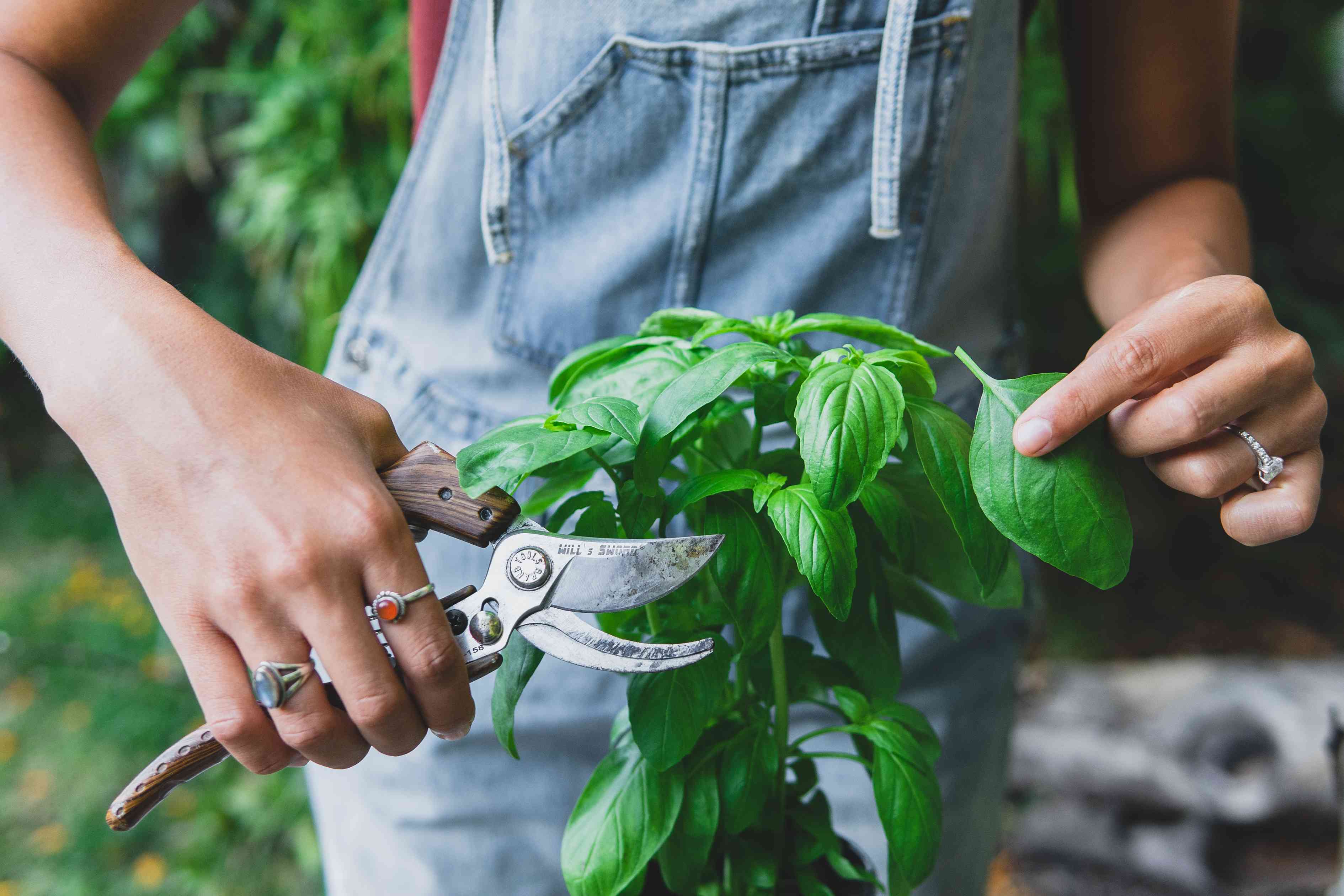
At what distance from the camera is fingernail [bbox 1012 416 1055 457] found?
1.68 feet

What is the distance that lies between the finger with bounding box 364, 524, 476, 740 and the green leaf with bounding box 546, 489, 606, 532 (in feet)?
0.37

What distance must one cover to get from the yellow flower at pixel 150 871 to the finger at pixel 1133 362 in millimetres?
2059

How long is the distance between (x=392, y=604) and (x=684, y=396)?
200 mm

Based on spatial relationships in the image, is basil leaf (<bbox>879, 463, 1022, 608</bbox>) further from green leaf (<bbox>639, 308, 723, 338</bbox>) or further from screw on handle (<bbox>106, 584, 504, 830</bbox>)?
screw on handle (<bbox>106, 584, 504, 830</bbox>)

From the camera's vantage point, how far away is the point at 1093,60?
96cm

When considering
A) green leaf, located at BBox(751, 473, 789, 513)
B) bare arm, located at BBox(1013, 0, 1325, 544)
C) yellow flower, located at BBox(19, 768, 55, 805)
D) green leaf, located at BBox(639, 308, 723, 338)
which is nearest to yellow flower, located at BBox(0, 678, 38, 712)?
yellow flower, located at BBox(19, 768, 55, 805)

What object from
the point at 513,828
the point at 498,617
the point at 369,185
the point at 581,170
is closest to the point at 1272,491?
the point at 498,617

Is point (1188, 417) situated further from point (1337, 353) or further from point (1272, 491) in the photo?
point (1337, 353)

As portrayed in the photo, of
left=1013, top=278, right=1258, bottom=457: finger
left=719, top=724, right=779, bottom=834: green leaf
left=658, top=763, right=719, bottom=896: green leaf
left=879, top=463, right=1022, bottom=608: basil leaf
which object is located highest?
left=1013, top=278, right=1258, bottom=457: finger

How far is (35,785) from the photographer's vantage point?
2127mm

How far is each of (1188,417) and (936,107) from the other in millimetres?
451

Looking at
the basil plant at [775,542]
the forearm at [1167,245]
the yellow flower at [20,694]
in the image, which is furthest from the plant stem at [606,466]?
the yellow flower at [20,694]

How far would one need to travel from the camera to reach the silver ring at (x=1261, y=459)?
0.59 meters

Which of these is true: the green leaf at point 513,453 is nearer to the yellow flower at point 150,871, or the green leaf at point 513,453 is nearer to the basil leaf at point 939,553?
the basil leaf at point 939,553
